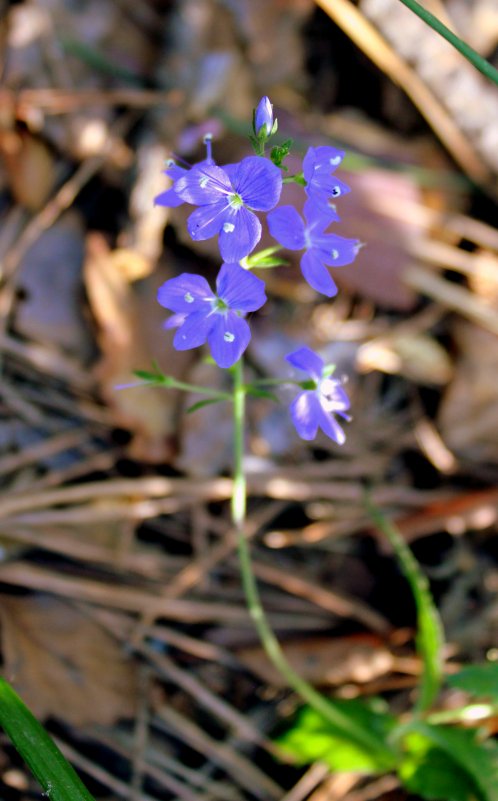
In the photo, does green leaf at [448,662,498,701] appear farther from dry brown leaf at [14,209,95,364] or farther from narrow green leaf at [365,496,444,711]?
dry brown leaf at [14,209,95,364]

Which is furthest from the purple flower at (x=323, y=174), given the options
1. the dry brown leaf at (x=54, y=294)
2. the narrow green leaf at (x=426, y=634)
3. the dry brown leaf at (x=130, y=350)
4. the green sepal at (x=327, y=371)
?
the dry brown leaf at (x=54, y=294)

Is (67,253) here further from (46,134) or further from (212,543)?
(212,543)

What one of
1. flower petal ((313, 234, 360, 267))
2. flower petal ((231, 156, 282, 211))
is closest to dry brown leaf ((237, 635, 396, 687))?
flower petal ((313, 234, 360, 267))

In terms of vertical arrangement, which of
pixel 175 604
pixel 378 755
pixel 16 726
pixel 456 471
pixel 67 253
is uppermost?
pixel 67 253

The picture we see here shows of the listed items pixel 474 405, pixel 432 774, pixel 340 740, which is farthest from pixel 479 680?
pixel 474 405

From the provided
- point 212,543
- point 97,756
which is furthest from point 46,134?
point 97,756

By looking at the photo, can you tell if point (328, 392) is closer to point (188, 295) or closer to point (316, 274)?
point (316, 274)

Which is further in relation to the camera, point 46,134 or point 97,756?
point 46,134

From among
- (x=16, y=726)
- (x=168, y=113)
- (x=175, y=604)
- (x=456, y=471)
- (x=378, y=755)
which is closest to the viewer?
(x=16, y=726)
